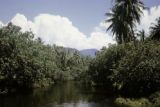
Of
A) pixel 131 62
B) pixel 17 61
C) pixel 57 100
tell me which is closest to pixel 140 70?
pixel 131 62

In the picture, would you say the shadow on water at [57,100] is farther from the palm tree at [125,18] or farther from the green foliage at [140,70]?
the palm tree at [125,18]

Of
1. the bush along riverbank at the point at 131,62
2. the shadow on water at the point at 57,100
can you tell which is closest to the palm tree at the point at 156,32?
the bush along riverbank at the point at 131,62

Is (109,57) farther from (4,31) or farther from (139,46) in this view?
(4,31)

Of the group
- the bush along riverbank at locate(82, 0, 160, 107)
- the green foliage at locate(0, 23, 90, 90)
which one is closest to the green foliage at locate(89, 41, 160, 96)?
the bush along riverbank at locate(82, 0, 160, 107)

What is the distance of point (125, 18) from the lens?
55.2 metres

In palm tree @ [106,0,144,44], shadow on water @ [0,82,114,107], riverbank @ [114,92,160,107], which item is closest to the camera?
riverbank @ [114,92,160,107]

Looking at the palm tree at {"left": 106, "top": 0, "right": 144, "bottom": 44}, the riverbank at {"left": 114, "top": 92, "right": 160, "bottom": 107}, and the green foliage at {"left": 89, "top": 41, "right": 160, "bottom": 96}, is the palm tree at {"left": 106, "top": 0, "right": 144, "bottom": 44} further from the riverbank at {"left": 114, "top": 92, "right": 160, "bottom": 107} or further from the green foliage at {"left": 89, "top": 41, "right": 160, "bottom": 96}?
the riverbank at {"left": 114, "top": 92, "right": 160, "bottom": 107}

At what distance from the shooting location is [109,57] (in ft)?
199

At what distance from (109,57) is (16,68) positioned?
57.9 ft

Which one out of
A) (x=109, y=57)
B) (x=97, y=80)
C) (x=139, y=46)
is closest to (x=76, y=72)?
(x=97, y=80)

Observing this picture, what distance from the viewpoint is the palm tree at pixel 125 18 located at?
54.5 m

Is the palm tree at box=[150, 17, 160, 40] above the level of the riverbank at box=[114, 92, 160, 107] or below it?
above

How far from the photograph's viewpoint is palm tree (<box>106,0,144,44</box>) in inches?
2147

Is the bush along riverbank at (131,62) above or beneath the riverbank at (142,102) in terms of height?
above
